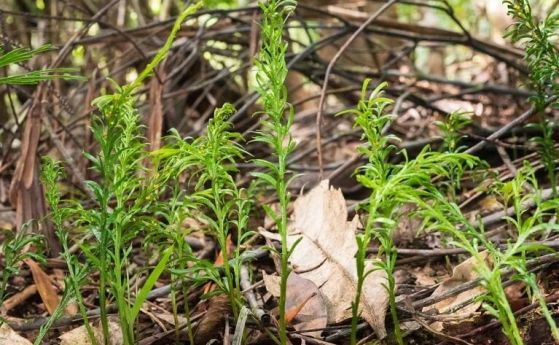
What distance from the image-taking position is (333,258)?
5.16ft

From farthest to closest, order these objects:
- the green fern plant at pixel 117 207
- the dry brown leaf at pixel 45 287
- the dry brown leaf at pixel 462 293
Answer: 1. the dry brown leaf at pixel 45 287
2. the dry brown leaf at pixel 462 293
3. the green fern plant at pixel 117 207

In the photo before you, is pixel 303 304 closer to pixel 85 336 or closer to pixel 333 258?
pixel 333 258

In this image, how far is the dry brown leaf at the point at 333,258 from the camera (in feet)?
4.46

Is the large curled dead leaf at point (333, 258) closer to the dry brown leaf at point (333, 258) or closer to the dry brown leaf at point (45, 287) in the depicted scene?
the dry brown leaf at point (333, 258)

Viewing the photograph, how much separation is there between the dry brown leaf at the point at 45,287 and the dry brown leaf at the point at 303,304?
0.71 meters

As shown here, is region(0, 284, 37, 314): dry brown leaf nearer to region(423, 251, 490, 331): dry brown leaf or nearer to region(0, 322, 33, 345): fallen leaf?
region(0, 322, 33, 345): fallen leaf

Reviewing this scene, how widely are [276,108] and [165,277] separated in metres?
0.96

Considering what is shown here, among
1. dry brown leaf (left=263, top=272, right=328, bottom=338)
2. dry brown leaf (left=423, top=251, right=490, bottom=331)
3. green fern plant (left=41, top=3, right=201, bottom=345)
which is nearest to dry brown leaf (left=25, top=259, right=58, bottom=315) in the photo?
green fern plant (left=41, top=3, right=201, bottom=345)

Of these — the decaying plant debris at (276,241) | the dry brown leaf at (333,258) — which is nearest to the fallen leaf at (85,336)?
the decaying plant debris at (276,241)

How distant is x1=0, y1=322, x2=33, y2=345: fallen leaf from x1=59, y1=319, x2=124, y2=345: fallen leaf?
0.09m

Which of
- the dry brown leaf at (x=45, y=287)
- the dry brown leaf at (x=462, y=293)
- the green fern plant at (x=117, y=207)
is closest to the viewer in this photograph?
the green fern plant at (x=117, y=207)

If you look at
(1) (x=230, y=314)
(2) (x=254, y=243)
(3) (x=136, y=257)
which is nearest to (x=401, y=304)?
(1) (x=230, y=314)

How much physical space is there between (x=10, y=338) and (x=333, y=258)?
0.85 m

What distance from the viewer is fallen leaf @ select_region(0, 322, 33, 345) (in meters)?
1.41
